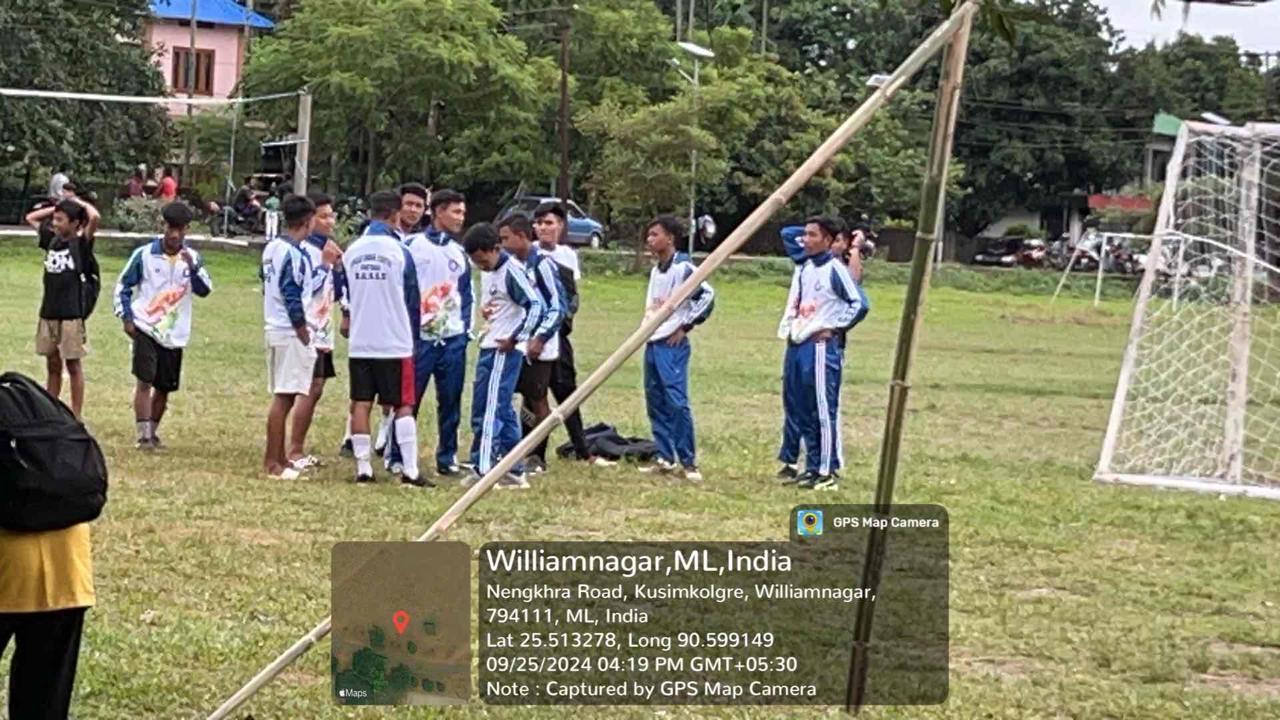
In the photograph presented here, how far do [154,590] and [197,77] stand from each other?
204 feet

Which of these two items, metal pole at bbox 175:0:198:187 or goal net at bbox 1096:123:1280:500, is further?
metal pole at bbox 175:0:198:187

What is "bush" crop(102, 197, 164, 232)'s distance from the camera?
39656mm

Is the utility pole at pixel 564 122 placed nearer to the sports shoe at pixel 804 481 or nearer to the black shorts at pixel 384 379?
the sports shoe at pixel 804 481

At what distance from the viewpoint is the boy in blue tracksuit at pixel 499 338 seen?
491 inches

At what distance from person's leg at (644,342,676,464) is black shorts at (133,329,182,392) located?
3.32m

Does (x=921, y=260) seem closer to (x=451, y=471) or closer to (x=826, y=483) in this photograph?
(x=826, y=483)

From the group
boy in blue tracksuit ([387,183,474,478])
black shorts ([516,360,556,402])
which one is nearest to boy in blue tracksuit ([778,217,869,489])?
black shorts ([516,360,556,402])

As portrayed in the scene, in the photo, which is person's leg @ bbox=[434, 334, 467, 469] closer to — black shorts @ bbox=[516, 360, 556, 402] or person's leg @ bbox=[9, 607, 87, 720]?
black shorts @ bbox=[516, 360, 556, 402]

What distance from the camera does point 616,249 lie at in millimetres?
52156

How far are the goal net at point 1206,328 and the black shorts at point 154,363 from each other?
22.4ft

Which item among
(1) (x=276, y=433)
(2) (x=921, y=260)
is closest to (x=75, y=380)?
(1) (x=276, y=433)

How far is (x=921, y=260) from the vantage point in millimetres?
5973

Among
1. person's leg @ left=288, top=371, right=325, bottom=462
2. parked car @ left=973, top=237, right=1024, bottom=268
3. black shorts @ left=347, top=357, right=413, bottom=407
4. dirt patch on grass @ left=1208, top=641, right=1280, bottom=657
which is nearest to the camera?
dirt patch on grass @ left=1208, top=641, right=1280, bottom=657

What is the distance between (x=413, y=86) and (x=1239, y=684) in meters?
41.7
